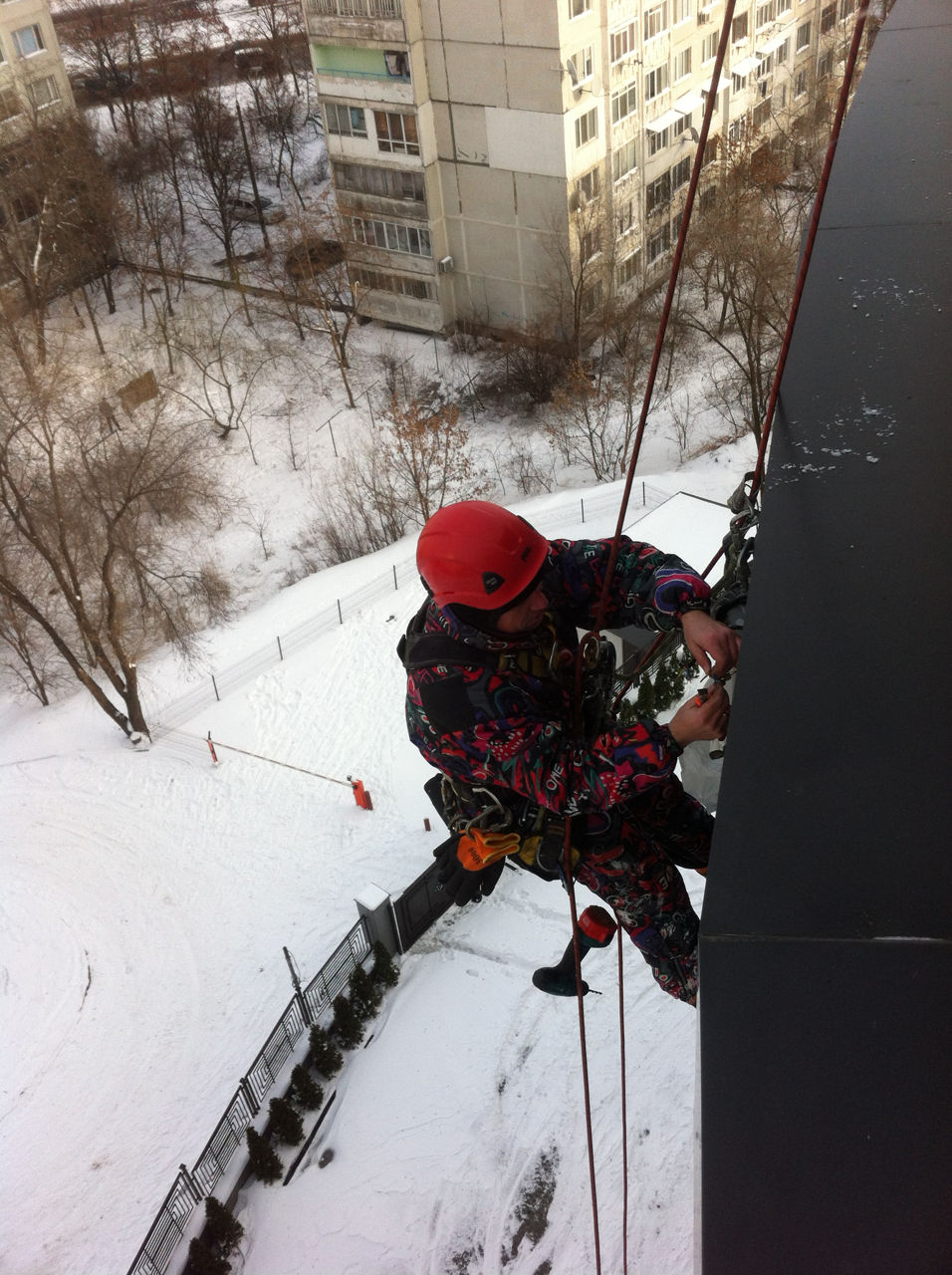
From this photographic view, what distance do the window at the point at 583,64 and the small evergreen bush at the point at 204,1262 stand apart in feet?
81.4

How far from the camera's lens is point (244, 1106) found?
1145 centimetres

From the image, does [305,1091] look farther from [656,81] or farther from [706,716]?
[656,81]

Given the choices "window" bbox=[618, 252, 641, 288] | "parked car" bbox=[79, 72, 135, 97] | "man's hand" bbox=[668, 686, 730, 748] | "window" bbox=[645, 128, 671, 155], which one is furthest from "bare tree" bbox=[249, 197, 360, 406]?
"man's hand" bbox=[668, 686, 730, 748]

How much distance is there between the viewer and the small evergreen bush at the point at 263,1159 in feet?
35.4

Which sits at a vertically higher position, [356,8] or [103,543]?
[356,8]

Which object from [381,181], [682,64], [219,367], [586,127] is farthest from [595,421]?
[219,367]

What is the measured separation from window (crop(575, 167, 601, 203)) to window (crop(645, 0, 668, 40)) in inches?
147

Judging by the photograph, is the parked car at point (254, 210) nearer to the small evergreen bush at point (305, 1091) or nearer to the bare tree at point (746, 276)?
the bare tree at point (746, 276)

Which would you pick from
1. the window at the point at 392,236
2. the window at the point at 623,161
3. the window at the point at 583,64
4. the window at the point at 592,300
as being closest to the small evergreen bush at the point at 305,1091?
the window at the point at 592,300

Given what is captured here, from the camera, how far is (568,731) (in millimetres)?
3828

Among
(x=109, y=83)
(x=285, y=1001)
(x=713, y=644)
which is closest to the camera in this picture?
(x=713, y=644)

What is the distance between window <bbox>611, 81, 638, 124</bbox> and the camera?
26359mm

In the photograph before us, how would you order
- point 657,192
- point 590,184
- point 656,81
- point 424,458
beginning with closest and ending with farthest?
1. point 424,458
2. point 590,184
3. point 656,81
4. point 657,192

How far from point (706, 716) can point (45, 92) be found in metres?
38.7
